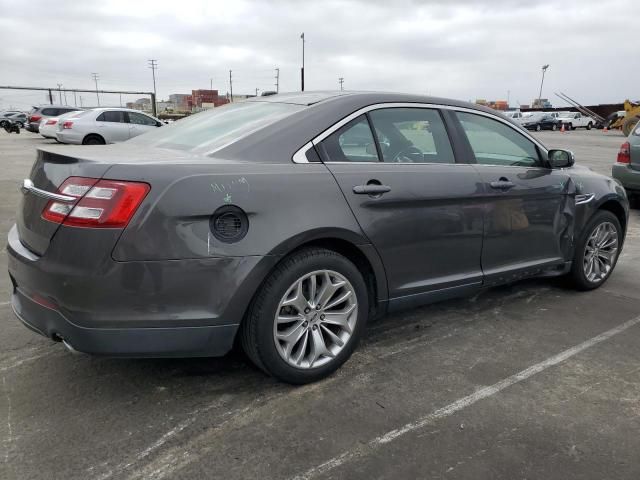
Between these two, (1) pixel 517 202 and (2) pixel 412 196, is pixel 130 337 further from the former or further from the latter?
(1) pixel 517 202

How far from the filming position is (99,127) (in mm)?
17516

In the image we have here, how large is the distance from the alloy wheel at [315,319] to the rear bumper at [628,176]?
665cm

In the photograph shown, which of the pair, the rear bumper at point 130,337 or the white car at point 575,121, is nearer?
the rear bumper at point 130,337

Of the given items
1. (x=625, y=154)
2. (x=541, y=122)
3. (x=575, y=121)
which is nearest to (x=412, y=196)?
(x=625, y=154)

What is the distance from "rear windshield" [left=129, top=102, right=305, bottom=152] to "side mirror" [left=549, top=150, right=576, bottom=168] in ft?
7.04

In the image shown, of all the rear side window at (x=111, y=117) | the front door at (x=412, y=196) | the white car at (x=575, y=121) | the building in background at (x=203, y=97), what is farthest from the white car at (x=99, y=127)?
the building in background at (x=203, y=97)

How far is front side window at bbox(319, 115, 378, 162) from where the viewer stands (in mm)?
2975

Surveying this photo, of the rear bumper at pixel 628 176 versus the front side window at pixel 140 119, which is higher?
the front side window at pixel 140 119

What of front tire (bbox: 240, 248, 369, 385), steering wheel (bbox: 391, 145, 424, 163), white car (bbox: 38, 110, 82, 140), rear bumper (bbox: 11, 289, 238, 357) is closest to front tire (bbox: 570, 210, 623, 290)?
steering wheel (bbox: 391, 145, 424, 163)

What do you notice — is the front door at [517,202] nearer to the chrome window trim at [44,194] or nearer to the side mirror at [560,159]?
the side mirror at [560,159]

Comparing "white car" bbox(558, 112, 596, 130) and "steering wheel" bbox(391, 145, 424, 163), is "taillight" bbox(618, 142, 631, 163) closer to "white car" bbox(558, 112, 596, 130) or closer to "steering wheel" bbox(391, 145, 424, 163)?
"steering wheel" bbox(391, 145, 424, 163)

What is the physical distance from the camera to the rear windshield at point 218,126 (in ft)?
9.82

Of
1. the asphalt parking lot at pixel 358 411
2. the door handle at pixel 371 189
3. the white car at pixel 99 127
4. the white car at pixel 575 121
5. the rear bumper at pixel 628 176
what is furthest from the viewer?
the white car at pixel 575 121

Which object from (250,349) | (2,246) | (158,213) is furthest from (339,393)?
(2,246)
